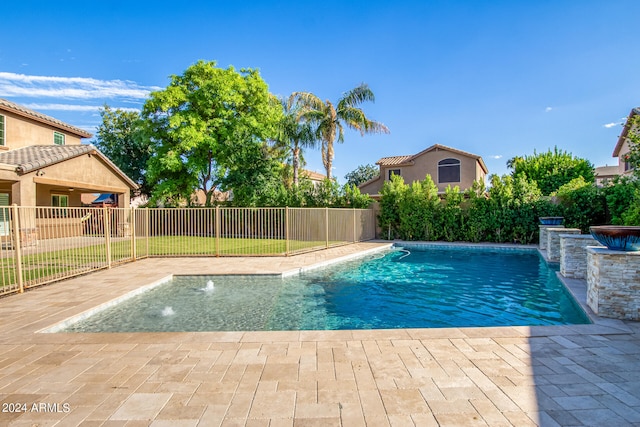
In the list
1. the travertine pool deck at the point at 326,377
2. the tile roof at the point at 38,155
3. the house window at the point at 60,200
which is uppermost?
the tile roof at the point at 38,155

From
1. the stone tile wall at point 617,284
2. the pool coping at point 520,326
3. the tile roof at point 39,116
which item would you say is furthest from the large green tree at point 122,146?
the stone tile wall at point 617,284

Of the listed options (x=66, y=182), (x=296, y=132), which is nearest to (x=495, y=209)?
(x=296, y=132)

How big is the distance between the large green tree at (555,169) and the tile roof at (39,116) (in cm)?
2728

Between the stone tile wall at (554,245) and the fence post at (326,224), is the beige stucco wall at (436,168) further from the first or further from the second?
the stone tile wall at (554,245)

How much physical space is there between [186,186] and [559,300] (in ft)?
67.6

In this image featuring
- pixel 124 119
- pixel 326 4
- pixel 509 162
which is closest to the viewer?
pixel 326 4

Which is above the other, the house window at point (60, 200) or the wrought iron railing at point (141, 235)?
the house window at point (60, 200)

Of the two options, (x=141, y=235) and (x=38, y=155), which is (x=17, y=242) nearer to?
(x=141, y=235)

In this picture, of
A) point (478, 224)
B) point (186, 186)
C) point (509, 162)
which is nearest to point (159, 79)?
point (186, 186)

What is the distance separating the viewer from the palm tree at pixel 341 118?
762 inches

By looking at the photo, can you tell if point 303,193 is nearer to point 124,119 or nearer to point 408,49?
point 408,49

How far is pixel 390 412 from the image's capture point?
2.56m

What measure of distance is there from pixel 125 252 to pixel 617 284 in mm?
12629

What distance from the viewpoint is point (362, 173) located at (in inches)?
2153
